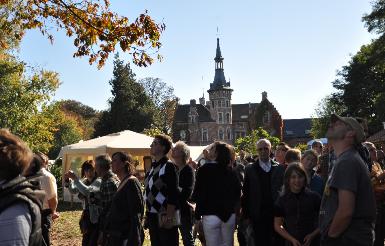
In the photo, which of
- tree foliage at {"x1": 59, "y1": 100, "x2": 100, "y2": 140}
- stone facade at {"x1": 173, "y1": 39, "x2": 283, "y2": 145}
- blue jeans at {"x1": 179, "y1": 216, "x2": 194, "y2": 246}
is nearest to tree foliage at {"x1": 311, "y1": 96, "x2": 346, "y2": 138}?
stone facade at {"x1": 173, "y1": 39, "x2": 283, "y2": 145}

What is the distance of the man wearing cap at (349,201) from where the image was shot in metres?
3.78

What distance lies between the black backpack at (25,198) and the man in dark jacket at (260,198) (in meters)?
4.20

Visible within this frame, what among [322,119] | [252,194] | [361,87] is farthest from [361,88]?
[252,194]

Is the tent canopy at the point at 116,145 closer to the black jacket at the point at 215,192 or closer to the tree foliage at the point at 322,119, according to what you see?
the black jacket at the point at 215,192

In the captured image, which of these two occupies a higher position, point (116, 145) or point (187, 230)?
point (116, 145)

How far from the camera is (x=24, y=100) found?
34094 millimetres

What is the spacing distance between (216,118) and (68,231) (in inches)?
2930

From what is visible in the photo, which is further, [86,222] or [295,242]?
[86,222]

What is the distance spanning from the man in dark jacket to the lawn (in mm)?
3337

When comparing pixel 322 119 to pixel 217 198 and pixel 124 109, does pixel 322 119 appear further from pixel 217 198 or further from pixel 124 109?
pixel 217 198

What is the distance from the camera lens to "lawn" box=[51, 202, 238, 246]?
10.7 m

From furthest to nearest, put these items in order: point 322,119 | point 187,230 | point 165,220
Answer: point 322,119
point 187,230
point 165,220

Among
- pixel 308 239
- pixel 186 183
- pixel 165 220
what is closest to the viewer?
pixel 308 239

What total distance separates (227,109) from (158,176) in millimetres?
81146
